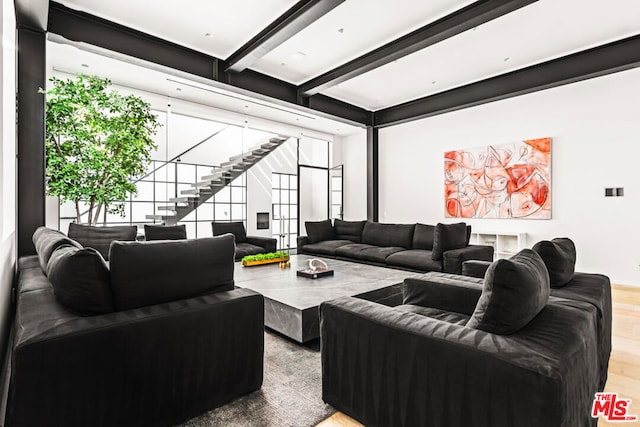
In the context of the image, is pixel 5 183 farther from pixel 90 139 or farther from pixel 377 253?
pixel 377 253

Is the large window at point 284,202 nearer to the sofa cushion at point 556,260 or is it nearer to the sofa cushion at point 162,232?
the sofa cushion at point 162,232

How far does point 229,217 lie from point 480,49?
5553 mm

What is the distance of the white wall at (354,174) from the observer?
8.20m

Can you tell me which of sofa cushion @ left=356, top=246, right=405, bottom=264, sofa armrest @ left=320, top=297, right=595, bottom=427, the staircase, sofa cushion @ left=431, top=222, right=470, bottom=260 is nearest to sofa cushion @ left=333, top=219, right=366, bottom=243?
sofa cushion @ left=356, top=246, right=405, bottom=264

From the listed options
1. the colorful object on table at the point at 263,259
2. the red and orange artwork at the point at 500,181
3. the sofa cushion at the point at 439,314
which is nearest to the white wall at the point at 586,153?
the red and orange artwork at the point at 500,181

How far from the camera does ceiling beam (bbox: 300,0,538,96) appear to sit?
335 centimetres

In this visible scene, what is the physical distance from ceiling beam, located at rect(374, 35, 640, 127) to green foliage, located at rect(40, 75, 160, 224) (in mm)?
4820

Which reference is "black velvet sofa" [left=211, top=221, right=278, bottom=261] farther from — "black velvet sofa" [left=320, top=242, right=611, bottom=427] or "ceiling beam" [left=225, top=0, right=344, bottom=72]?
"black velvet sofa" [left=320, top=242, right=611, bottom=427]

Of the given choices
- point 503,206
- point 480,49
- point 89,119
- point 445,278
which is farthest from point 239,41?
point 503,206

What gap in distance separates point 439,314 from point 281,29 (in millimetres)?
3340

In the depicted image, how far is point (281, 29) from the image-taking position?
371 cm

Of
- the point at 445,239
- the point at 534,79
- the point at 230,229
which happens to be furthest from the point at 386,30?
the point at 230,229

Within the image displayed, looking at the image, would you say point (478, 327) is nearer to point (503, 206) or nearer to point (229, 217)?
point (503, 206)

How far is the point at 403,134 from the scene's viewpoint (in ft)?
23.9
